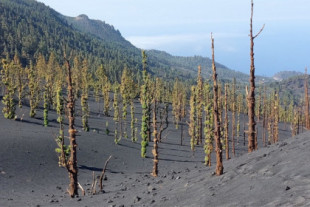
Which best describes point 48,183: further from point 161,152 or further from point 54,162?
point 161,152

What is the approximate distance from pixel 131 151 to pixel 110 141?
6.64 m

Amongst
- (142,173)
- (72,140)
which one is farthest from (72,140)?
(142,173)

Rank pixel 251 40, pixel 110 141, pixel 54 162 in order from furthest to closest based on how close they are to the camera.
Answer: pixel 110 141 → pixel 54 162 → pixel 251 40

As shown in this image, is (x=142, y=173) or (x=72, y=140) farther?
(x=142, y=173)

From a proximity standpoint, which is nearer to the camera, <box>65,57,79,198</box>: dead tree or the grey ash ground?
the grey ash ground

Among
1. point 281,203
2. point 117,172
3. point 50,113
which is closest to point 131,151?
point 117,172

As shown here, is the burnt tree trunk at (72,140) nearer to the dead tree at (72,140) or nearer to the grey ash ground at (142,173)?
the dead tree at (72,140)

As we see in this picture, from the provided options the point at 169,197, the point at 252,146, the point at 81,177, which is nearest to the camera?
the point at 169,197

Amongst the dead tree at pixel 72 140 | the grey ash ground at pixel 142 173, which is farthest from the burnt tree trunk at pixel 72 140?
the grey ash ground at pixel 142 173

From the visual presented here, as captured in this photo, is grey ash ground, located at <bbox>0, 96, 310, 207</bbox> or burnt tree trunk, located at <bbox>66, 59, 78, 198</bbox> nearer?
grey ash ground, located at <bbox>0, 96, 310, 207</bbox>

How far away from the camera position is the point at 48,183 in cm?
4306

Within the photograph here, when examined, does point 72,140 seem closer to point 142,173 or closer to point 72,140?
point 72,140

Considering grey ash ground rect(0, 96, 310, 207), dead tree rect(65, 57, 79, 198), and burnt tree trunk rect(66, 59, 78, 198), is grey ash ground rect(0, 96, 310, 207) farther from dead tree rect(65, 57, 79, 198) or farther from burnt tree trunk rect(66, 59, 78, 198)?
dead tree rect(65, 57, 79, 198)

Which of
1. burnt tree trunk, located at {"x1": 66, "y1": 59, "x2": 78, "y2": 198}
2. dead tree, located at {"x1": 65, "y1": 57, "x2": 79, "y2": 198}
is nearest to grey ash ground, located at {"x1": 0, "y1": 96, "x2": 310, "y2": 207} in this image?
burnt tree trunk, located at {"x1": 66, "y1": 59, "x2": 78, "y2": 198}
